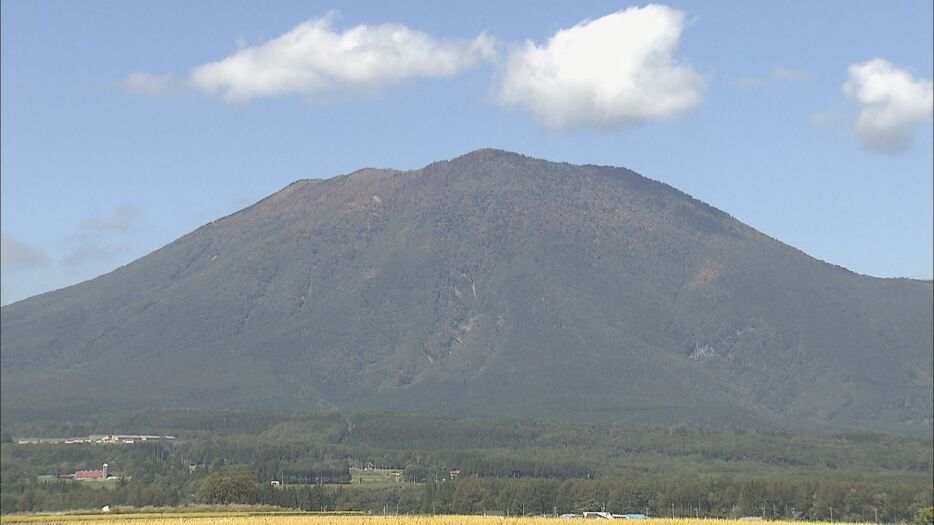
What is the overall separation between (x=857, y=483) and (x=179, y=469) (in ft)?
268

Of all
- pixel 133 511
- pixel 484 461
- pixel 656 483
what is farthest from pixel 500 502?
pixel 484 461

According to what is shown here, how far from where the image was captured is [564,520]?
79.6 metres

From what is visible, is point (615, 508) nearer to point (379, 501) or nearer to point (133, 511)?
point (379, 501)

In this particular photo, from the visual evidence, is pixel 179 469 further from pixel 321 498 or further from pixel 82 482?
pixel 321 498

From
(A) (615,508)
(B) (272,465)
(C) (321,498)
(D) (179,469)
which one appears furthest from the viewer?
(B) (272,465)

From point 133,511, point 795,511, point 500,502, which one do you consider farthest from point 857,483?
point 133,511

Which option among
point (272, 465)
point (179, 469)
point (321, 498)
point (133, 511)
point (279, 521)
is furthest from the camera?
point (272, 465)

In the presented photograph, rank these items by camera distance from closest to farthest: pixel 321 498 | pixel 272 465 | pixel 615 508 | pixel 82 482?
1. pixel 321 498
2. pixel 615 508
3. pixel 82 482
4. pixel 272 465

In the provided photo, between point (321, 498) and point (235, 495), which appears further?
point (321, 498)

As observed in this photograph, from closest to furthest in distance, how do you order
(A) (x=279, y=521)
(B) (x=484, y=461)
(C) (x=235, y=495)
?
(A) (x=279, y=521)
(C) (x=235, y=495)
(B) (x=484, y=461)

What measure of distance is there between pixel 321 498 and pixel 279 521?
55417 millimetres

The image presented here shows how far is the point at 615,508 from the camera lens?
14512 cm

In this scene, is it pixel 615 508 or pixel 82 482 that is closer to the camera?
pixel 615 508

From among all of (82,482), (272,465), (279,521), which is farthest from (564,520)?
(272,465)
